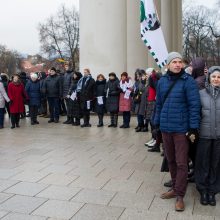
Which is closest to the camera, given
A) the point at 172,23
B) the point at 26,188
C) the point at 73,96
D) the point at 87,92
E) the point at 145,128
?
the point at 26,188

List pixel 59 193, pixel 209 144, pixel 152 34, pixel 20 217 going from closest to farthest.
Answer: pixel 20 217 → pixel 209 144 → pixel 59 193 → pixel 152 34

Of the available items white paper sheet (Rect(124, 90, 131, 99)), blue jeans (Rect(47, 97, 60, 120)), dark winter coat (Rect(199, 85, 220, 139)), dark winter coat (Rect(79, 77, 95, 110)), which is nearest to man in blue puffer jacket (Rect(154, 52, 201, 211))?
dark winter coat (Rect(199, 85, 220, 139))

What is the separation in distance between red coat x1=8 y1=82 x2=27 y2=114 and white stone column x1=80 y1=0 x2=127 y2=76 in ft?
13.3

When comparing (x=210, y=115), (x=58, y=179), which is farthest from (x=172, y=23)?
(x=210, y=115)

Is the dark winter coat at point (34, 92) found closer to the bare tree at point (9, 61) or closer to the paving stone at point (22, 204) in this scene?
the paving stone at point (22, 204)

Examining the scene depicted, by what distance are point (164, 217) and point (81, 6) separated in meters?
13.3

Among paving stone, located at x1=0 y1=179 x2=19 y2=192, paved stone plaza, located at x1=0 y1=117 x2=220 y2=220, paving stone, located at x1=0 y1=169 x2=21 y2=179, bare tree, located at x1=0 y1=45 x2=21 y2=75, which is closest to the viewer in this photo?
paved stone plaza, located at x1=0 y1=117 x2=220 y2=220

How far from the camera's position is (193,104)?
5172mm

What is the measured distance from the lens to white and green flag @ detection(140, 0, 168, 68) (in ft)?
24.1

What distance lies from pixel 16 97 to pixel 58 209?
881 centimetres

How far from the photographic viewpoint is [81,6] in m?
16.9

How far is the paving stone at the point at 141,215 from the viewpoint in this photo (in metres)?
4.93

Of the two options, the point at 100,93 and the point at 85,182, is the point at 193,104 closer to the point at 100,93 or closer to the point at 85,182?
the point at 85,182

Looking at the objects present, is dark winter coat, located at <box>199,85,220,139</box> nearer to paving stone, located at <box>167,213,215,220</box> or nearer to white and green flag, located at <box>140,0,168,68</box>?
paving stone, located at <box>167,213,215,220</box>
